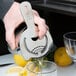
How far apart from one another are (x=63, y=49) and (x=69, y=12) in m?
0.16

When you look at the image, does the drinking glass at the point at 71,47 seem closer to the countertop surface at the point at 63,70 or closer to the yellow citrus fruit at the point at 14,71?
the countertop surface at the point at 63,70

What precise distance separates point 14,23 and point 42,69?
0.16 meters

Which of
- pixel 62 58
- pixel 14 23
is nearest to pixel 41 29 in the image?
pixel 14 23

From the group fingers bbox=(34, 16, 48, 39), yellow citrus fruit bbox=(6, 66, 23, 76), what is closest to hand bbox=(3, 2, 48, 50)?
fingers bbox=(34, 16, 48, 39)

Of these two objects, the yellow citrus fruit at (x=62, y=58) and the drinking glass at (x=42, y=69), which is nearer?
the drinking glass at (x=42, y=69)

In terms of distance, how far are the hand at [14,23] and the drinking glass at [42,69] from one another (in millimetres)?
78

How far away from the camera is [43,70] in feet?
2.16

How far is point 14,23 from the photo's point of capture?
2.23ft

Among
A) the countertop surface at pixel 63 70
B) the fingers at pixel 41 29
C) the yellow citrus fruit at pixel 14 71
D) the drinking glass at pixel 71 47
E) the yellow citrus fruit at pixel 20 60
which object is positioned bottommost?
the countertop surface at pixel 63 70

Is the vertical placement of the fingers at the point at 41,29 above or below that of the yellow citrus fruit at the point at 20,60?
above

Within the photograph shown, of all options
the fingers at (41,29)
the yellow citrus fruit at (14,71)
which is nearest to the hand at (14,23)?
the fingers at (41,29)

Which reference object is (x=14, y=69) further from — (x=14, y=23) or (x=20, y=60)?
(x=14, y=23)

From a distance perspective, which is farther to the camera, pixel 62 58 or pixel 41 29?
pixel 62 58

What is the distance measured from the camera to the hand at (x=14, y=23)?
0.63m
